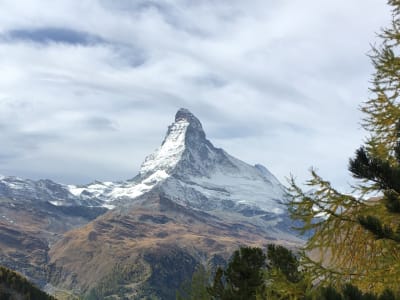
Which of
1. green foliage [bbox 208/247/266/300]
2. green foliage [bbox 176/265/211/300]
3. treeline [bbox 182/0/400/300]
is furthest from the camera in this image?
green foliage [bbox 176/265/211/300]

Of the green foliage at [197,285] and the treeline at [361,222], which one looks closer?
the treeline at [361,222]

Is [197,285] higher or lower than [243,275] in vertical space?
lower

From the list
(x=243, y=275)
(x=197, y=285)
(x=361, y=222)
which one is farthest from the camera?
(x=197, y=285)

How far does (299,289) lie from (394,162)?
414 cm

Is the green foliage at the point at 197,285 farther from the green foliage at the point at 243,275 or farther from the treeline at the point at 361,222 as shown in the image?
the treeline at the point at 361,222

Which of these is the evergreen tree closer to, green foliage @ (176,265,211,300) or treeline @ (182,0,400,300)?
treeline @ (182,0,400,300)

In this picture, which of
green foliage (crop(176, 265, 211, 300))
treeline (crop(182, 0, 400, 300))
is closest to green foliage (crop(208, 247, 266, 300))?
green foliage (crop(176, 265, 211, 300))

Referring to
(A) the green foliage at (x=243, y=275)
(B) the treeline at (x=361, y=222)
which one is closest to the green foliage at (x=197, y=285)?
(A) the green foliage at (x=243, y=275)

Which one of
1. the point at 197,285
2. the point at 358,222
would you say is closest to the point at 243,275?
the point at 197,285

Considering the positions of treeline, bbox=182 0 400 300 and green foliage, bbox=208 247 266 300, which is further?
green foliage, bbox=208 247 266 300

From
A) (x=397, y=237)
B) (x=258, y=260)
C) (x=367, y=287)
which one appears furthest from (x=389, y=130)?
(x=258, y=260)

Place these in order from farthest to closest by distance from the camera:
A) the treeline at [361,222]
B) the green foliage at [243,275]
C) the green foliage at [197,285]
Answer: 1. the green foliage at [197,285]
2. the green foliage at [243,275]
3. the treeline at [361,222]

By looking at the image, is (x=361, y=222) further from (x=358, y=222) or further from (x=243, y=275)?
(x=243, y=275)

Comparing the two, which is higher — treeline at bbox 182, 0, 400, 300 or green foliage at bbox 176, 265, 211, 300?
treeline at bbox 182, 0, 400, 300
